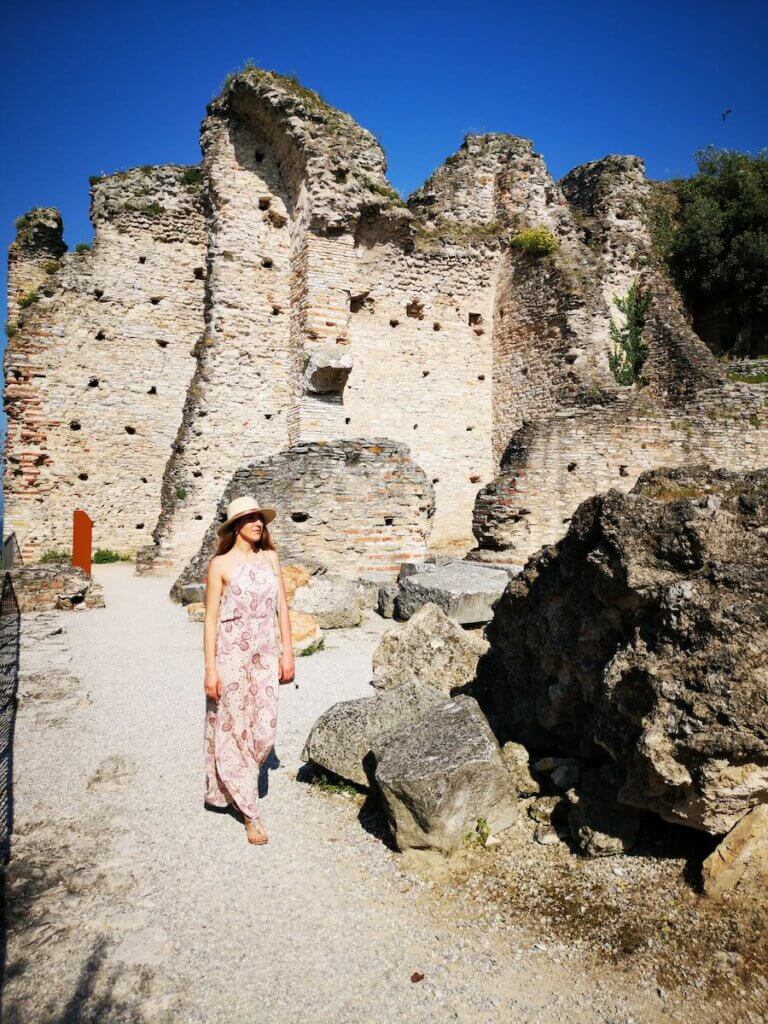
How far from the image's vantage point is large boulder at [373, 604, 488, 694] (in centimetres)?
564

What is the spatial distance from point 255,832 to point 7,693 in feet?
10.3

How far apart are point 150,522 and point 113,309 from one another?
4754 millimetres

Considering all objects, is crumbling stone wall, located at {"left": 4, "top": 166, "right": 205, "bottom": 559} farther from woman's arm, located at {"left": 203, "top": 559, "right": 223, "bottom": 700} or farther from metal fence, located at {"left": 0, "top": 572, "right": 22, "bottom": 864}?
woman's arm, located at {"left": 203, "top": 559, "right": 223, "bottom": 700}

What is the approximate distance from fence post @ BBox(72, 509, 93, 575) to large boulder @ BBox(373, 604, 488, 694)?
7615 millimetres

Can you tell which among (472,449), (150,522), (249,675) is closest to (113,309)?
(150,522)

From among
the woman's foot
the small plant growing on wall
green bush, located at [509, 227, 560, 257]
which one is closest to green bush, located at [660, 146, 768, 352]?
the small plant growing on wall

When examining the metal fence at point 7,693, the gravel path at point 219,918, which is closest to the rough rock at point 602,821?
the gravel path at point 219,918

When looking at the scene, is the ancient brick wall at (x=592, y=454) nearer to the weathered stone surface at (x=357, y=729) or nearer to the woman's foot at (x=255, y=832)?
the weathered stone surface at (x=357, y=729)

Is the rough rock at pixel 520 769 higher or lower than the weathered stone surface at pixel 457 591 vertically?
lower

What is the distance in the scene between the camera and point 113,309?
14.1 metres

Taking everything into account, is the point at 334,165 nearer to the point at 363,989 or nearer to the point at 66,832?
the point at 66,832

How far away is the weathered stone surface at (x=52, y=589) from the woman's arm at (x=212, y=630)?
650cm

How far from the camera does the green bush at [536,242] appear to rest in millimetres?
15555

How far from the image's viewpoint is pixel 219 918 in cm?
274
